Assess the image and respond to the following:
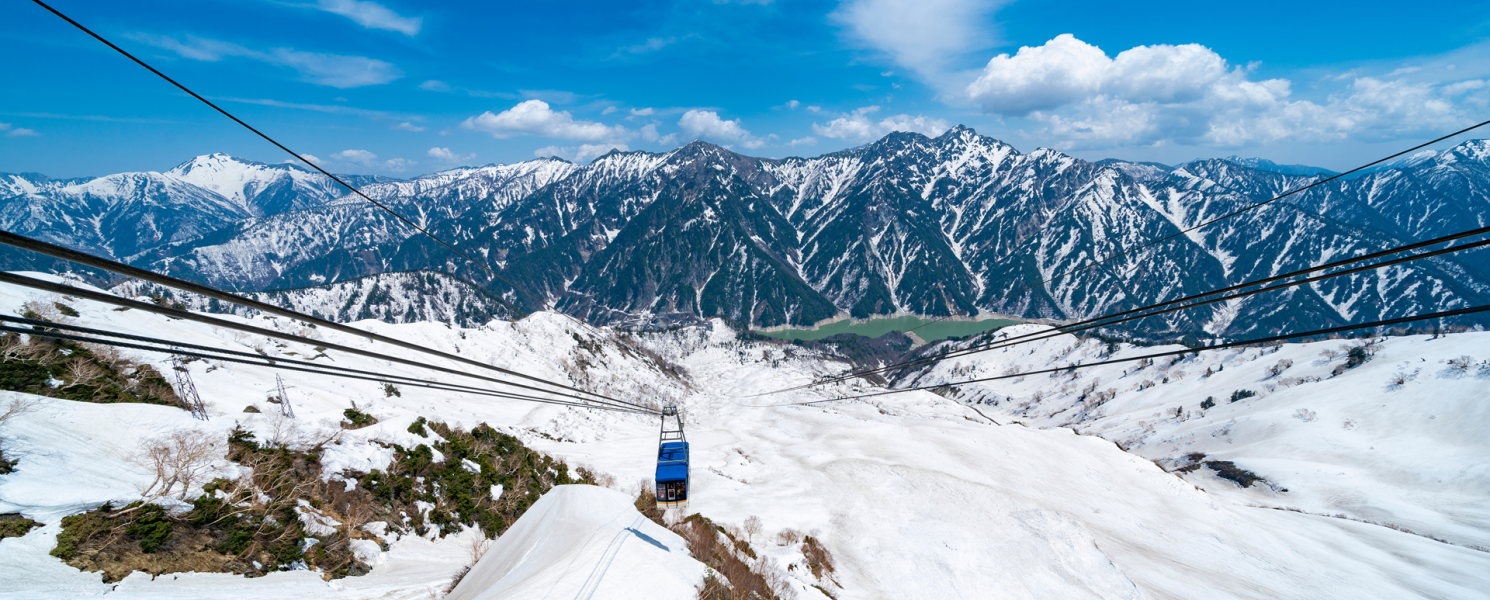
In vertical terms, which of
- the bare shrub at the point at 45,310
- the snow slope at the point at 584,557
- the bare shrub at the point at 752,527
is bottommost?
the bare shrub at the point at 752,527

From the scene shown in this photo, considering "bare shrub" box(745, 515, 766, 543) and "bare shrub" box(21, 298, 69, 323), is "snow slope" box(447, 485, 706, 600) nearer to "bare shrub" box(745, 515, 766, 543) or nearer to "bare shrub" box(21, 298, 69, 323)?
"bare shrub" box(745, 515, 766, 543)

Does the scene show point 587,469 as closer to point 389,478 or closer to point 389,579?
point 389,478

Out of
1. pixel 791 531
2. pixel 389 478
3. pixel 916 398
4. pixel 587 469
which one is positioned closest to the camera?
pixel 389 478

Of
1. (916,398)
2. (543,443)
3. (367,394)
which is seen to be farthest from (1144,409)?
(367,394)

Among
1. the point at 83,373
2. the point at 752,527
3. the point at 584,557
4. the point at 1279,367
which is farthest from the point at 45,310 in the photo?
the point at 1279,367

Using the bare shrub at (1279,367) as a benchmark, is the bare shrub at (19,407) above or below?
above

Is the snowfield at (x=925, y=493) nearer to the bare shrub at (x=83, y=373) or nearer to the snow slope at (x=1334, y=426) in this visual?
the snow slope at (x=1334, y=426)

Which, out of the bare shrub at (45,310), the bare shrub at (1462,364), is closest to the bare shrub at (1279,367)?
the bare shrub at (1462,364)
